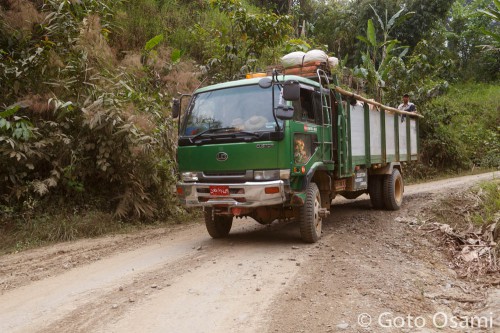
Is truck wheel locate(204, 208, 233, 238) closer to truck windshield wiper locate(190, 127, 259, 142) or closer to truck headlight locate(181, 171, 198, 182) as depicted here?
truck headlight locate(181, 171, 198, 182)

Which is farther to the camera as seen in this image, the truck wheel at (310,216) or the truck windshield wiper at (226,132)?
the truck wheel at (310,216)

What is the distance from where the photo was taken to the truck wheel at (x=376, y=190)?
31.3 ft

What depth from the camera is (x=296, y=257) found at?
19.5 feet

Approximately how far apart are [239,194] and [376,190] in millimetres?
4327

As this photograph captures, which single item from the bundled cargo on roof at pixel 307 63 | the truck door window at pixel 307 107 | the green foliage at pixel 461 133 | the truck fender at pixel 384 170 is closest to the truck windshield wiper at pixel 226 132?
the truck door window at pixel 307 107

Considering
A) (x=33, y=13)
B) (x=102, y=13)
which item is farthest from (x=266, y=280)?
(x=102, y=13)

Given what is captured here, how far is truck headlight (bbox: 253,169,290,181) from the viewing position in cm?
607

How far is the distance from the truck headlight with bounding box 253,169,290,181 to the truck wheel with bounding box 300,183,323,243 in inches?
25.0

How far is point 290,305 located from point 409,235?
3.82 metres

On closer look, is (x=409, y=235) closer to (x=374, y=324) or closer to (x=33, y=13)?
(x=374, y=324)

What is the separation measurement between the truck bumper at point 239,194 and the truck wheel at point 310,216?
47 cm

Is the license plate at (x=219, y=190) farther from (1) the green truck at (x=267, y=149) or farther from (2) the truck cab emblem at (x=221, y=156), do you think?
(2) the truck cab emblem at (x=221, y=156)

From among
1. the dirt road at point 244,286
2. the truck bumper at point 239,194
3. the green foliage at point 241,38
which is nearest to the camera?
the dirt road at point 244,286

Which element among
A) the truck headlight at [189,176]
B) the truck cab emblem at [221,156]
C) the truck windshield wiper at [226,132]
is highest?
the truck windshield wiper at [226,132]
